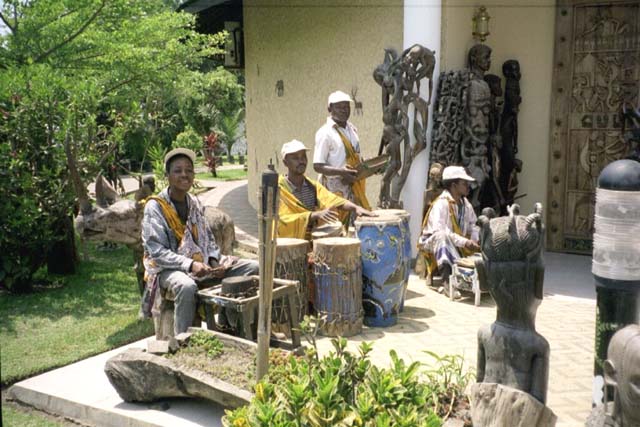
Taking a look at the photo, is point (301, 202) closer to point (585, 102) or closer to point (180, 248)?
point (180, 248)

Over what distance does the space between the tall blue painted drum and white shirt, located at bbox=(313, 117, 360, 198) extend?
896mm

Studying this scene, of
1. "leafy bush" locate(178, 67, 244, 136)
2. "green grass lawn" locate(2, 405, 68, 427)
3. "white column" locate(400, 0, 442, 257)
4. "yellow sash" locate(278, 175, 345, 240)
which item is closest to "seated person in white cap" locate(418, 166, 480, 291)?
"white column" locate(400, 0, 442, 257)

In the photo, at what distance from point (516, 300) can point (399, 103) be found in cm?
410

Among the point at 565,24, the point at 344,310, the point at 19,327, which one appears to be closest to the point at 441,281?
the point at 344,310

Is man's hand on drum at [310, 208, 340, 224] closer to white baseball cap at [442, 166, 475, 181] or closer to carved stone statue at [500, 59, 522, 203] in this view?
white baseball cap at [442, 166, 475, 181]

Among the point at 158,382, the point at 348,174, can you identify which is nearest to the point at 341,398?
the point at 158,382

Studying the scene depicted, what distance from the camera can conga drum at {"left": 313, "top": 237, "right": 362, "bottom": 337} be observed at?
5.42 meters

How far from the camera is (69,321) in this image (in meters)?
6.28

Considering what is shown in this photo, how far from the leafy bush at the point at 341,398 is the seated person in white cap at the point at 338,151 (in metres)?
3.24

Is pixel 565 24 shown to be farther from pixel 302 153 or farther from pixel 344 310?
pixel 344 310

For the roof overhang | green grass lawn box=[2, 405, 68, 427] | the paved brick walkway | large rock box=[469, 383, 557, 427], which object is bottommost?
green grass lawn box=[2, 405, 68, 427]

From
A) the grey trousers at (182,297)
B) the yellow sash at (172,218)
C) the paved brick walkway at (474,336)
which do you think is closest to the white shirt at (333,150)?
the paved brick walkway at (474,336)

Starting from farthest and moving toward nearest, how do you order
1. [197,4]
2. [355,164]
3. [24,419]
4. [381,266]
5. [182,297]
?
[197,4]
[355,164]
[381,266]
[182,297]
[24,419]

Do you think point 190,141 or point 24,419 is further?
point 190,141
